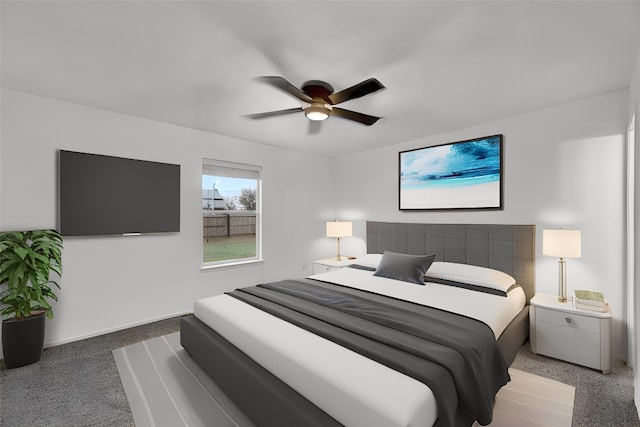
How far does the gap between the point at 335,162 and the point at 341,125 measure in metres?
1.86

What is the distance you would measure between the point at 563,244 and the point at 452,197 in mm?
1323

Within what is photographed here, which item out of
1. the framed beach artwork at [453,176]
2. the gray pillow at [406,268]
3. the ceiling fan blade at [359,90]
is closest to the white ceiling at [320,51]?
the ceiling fan blade at [359,90]

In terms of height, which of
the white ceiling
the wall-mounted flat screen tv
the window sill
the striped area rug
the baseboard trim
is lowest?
the striped area rug

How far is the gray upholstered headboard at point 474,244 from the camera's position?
321cm

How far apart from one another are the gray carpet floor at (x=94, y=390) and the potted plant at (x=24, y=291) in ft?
0.57

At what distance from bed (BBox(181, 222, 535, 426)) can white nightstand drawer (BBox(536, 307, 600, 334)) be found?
183 mm

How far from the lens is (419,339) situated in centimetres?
184

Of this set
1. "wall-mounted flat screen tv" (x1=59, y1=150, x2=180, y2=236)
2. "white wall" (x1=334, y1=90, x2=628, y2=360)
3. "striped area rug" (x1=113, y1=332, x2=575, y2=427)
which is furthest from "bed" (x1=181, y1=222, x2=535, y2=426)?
"wall-mounted flat screen tv" (x1=59, y1=150, x2=180, y2=236)

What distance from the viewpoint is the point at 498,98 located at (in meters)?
2.84

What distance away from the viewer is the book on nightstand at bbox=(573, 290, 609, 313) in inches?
99.6

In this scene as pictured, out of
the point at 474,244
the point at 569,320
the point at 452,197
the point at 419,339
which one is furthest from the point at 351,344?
the point at 452,197

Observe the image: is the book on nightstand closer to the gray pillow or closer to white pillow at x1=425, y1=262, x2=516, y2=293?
white pillow at x1=425, y1=262, x2=516, y2=293

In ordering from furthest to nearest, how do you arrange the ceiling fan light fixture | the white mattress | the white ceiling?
the ceiling fan light fixture
the white ceiling
the white mattress

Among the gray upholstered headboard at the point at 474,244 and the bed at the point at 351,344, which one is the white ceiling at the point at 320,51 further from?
the bed at the point at 351,344
